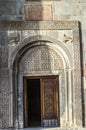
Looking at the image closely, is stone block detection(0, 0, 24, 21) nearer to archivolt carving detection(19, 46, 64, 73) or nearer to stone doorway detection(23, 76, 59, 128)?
archivolt carving detection(19, 46, 64, 73)

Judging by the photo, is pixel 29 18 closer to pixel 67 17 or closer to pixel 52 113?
pixel 67 17

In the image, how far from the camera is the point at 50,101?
→ 7422 mm

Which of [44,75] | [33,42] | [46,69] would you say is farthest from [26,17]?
[44,75]

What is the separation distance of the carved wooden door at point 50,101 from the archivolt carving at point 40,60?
0.35 m

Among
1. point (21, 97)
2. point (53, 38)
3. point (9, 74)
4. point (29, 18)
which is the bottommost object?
point (21, 97)

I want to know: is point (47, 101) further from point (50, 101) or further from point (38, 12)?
point (38, 12)

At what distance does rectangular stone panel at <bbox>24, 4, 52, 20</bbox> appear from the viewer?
726cm

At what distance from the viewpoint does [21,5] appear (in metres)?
7.25

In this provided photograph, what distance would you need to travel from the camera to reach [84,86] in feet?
23.7

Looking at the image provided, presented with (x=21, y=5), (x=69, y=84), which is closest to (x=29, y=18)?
(x=21, y=5)

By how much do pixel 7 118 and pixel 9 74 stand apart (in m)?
1.09

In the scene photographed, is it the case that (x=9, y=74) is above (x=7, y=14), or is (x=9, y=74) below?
below

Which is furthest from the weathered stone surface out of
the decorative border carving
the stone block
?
the stone block

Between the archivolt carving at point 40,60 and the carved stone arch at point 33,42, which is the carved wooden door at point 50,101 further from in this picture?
the carved stone arch at point 33,42
